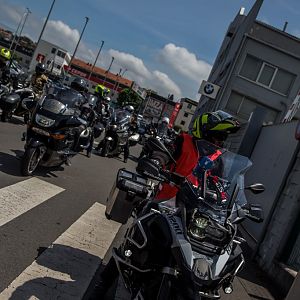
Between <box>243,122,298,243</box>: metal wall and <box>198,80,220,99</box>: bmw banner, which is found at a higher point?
<box>198,80,220,99</box>: bmw banner

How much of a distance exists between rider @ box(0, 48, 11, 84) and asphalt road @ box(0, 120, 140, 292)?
2296 millimetres

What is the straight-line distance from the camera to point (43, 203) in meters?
6.49

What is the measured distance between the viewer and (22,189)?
22.1 ft

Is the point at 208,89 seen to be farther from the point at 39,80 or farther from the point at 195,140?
the point at 195,140

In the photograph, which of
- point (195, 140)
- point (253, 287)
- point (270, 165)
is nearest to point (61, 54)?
point (270, 165)

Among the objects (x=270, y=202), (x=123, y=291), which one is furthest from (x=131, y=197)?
(x=270, y=202)

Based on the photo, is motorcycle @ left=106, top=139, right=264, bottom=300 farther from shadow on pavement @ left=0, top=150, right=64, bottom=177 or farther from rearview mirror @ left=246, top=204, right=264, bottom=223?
shadow on pavement @ left=0, top=150, right=64, bottom=177

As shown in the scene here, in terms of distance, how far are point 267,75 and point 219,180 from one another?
1120 inches

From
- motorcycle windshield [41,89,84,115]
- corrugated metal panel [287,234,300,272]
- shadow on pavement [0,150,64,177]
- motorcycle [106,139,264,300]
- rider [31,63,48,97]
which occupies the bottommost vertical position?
shadow on pavement [0,150,64,177]

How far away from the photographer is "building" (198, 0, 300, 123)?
29922mm

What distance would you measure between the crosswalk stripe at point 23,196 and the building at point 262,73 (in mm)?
23947

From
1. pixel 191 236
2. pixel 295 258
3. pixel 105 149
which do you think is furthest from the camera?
pixel 105 149

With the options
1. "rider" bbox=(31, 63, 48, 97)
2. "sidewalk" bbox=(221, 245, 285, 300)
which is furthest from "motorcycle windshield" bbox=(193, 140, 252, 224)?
"rider" bbox=(31, 63, 48, 97)

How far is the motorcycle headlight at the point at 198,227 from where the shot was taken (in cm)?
301
